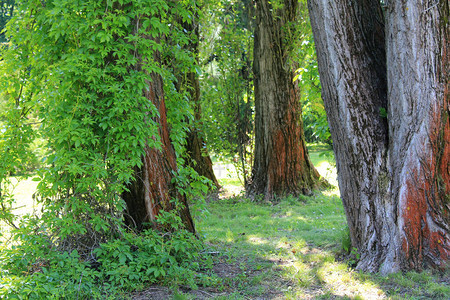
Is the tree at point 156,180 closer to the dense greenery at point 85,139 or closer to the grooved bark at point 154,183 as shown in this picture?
the grooved bark at point 154,183

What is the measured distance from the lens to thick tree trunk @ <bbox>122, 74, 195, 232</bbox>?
4449mm

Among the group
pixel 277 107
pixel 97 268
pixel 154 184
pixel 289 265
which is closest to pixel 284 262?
pixel 289 265

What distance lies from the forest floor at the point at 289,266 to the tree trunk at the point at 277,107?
1414mm

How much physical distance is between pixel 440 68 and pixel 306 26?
15.8 ft

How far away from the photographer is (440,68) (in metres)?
3.84

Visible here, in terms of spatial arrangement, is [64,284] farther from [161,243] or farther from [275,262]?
[275,262]

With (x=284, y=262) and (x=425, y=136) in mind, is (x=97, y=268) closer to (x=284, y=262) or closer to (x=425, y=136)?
(x=284, y=262)

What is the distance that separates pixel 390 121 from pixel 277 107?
4645mm

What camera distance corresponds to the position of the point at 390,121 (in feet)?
13.4

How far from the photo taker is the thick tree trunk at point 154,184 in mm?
4449

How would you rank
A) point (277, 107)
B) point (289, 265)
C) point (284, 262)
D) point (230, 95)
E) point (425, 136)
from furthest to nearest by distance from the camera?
point (230, 95) → point (277, 107) → point (284, 262) → point (289, 265) → point (425, 136)

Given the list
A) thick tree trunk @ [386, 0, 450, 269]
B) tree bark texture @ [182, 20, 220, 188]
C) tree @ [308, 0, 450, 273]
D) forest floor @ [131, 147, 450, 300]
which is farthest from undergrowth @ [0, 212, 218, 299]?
tree bark texture @ [182, 20, 220, 188]

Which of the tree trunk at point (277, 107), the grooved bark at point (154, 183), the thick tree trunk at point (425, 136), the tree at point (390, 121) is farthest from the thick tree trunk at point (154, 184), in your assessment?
the tree trunk at point (277, 107)

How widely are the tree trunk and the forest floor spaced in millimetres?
1414
